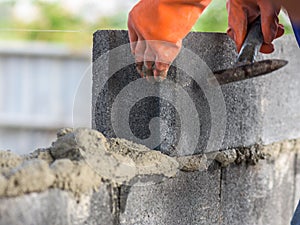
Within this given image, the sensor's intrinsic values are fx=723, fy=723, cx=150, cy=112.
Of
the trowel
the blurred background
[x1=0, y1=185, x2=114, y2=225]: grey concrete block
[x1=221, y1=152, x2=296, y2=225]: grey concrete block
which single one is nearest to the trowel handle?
the trowel

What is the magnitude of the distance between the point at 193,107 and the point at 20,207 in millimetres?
635

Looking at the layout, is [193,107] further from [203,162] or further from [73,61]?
[73,61]

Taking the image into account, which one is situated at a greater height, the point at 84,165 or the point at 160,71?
the point at 160,71

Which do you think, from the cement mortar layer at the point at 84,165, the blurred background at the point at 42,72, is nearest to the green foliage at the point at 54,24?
the blurred background at the point at 42,72

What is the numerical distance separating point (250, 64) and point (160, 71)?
220mm

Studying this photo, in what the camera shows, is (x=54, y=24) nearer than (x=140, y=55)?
No

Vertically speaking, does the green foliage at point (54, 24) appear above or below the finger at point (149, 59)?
above

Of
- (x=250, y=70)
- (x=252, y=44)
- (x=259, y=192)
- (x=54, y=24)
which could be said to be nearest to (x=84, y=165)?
(x=250, y=70)

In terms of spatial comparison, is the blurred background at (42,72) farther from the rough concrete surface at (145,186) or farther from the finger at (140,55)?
the finger at (140,55)

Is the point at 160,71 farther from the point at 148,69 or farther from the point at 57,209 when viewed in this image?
the point at 57,209

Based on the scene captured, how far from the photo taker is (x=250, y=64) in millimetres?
1737

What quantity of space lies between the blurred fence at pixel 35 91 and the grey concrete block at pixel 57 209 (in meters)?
3.25

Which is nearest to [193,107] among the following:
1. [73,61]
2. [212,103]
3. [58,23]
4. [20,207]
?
[212,103]

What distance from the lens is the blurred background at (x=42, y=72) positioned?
185 inches
